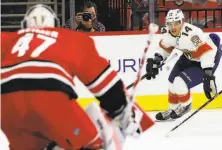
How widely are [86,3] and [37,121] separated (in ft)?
14.0

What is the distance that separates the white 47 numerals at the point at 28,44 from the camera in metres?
1.91

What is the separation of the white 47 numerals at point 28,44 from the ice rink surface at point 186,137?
2278 mm

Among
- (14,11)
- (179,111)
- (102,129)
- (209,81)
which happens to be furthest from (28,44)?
(14,11)

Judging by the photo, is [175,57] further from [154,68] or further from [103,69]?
[103,69]

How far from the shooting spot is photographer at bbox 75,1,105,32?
5.75 m

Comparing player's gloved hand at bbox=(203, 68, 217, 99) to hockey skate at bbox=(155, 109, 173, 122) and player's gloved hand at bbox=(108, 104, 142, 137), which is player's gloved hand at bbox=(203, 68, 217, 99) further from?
player's gloved hand at bbox=(108, 104, 142, 137)

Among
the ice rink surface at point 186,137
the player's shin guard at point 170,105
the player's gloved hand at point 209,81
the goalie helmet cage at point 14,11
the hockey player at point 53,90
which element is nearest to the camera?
the hockey player at point 53,90

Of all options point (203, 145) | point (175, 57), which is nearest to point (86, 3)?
point (175, 57)

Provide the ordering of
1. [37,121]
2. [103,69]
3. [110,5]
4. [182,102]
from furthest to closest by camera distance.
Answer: [110,5] → [182,102] → [103,69] → [37,121]

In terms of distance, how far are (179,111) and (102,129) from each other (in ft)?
10.6

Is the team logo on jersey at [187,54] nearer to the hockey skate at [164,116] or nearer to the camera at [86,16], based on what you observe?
the hockey skate at [164,116]

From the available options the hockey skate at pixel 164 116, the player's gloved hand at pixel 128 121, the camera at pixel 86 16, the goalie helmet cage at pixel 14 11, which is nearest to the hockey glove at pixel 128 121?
the player's gloved hand at pixel 128 121

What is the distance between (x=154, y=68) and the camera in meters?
5.13

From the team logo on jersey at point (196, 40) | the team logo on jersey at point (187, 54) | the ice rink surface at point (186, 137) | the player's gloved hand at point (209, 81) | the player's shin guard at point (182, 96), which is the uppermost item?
the team logo on jersey at point (196, 40)
